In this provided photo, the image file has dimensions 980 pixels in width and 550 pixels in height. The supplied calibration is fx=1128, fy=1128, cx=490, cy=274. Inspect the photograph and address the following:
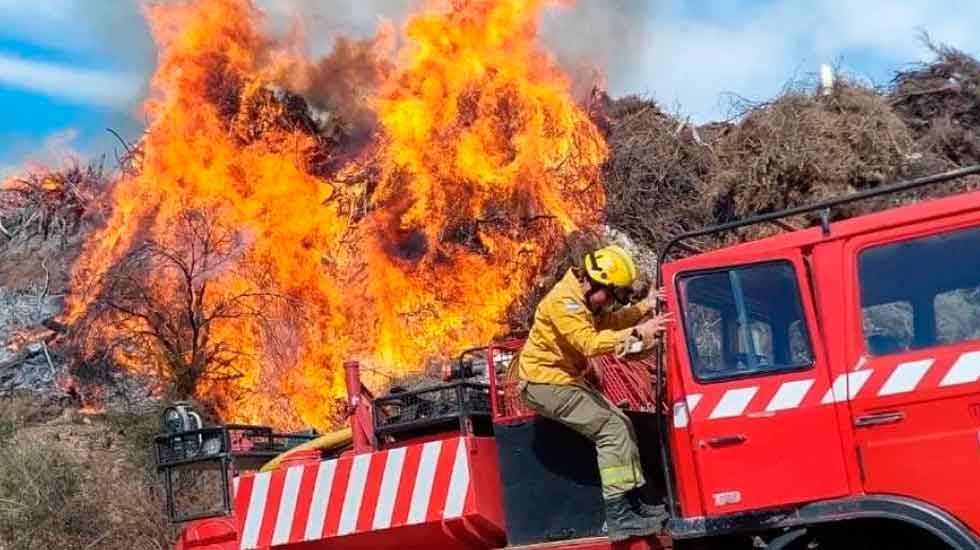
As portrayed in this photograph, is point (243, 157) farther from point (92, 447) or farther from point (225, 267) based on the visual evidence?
point (92, 447)

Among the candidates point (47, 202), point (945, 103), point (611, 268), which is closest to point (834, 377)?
point (611, 268)

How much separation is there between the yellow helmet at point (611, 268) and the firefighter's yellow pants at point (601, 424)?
2.14ft

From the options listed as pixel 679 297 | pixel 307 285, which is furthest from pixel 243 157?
pixel 679 297

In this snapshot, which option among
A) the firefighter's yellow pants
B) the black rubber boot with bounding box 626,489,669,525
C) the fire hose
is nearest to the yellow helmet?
the firefighter's yellow pants

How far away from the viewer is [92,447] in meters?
14.0

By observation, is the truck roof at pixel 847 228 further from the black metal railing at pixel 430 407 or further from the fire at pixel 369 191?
the fire at pixel 369 191

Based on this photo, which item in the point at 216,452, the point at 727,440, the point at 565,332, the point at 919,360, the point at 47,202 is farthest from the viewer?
the point at 47,202

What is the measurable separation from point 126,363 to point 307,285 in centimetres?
264

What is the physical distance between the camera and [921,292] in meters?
5.54

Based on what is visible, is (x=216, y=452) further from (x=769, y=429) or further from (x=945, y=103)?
(x=945, y=103)

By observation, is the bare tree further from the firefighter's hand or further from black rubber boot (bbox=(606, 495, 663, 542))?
the firefighter's hand

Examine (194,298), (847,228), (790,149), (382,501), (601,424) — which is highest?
(790,149)

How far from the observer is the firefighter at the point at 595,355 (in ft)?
20.3

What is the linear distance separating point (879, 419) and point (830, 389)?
0.27 metres
